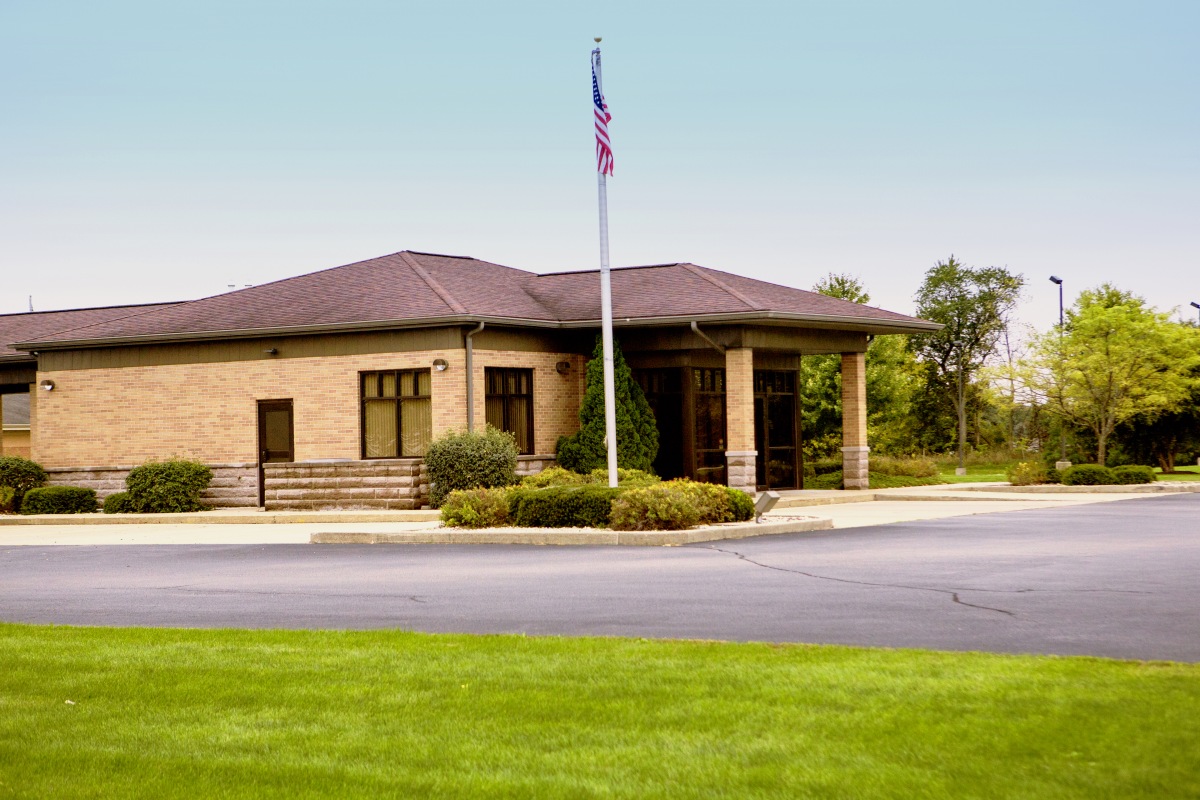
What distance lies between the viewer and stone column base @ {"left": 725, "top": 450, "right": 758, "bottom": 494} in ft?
98.0

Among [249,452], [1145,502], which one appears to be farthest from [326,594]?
[1145,502]

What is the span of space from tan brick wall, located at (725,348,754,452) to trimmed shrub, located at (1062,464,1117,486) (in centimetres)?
1032

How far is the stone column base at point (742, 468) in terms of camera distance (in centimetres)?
2986

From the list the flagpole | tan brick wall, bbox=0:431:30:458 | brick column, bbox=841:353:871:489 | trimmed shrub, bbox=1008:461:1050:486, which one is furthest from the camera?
tan brick wall, bbox=0:431:30:458

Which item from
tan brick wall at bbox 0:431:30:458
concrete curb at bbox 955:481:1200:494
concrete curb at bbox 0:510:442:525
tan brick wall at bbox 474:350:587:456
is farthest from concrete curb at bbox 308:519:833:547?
tan brick wall at bbox 0:431:30:458

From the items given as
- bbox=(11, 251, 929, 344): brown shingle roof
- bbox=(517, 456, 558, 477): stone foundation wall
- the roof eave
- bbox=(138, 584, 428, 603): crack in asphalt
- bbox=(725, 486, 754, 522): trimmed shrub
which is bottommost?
bbox=(138, 584, 428, 603): crack in asphalt

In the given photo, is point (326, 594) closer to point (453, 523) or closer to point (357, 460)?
point (453, 523)

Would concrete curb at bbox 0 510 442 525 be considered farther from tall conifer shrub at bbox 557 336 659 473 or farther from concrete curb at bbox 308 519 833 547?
concrete curb at bbox 308 519 833 547

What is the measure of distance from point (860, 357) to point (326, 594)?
22.5 meters

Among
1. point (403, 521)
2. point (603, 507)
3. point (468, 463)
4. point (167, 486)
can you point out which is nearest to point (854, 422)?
point (468, 463)

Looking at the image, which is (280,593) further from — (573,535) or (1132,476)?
(1132,476)

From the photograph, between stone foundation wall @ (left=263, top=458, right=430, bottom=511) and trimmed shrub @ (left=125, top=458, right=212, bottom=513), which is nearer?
stone foundation wall @ (left=263, top=458, right=430, bottom=511)

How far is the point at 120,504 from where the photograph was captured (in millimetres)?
31406

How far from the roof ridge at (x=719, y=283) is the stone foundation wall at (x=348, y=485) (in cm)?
817
